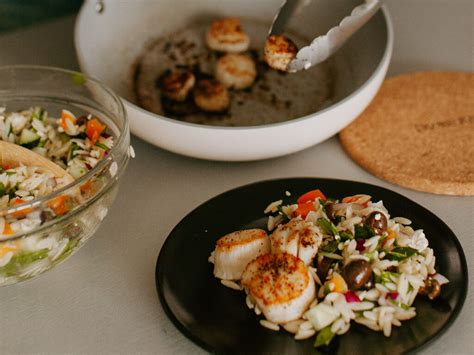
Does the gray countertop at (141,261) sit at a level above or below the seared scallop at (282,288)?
below

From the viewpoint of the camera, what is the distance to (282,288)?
881 mm

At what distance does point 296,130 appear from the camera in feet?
3.81

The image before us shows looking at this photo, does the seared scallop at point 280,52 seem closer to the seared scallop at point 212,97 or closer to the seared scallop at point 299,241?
A: the seared scallop at point 212,97

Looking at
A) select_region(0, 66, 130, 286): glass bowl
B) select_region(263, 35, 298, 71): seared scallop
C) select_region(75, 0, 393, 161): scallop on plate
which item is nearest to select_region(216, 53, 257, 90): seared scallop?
select_region(75, 0, 393, 161): scallop on plate

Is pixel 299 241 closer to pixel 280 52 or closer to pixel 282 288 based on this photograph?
pixel 282 288

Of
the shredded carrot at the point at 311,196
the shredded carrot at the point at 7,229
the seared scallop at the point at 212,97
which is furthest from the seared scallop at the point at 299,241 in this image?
the seared scallop at the point at 212,97

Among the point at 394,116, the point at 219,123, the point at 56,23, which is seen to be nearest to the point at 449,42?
the point at 394,116

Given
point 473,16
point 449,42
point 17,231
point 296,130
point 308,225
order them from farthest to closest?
point 473,16 → point 449,42 → point 296,130 → point 308,225 → point 17,231

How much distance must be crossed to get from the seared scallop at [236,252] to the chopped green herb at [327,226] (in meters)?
0.08

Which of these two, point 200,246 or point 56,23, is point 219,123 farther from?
point 56,23

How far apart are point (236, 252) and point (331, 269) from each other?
0.14m

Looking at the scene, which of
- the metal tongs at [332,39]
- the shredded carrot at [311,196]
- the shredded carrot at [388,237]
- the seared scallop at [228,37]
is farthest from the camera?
the seared scallop at [228,37]

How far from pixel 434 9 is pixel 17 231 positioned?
1.36 m

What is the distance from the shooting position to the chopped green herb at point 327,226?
98cm
